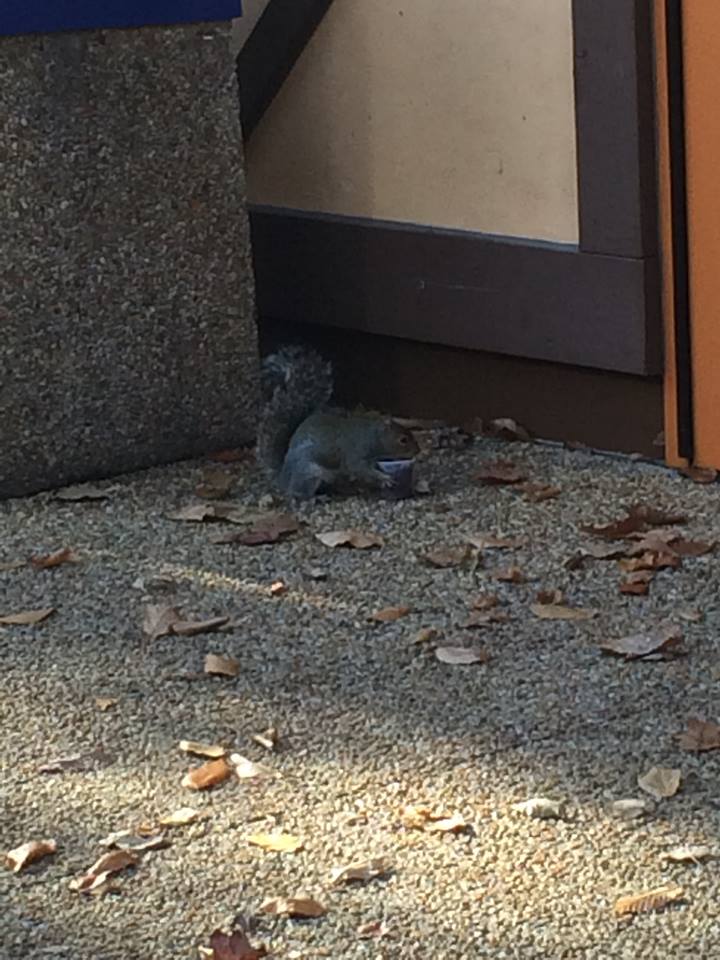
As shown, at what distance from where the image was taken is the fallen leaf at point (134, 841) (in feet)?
11.5

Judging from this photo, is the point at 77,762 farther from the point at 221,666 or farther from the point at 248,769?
the point at 221,666

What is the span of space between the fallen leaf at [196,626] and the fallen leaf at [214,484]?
118cm

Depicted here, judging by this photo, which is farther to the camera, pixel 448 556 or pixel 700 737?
pixel 448 556

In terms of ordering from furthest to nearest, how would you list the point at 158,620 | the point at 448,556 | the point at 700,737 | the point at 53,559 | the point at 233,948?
1. the point at 53,559
2. the point at 448,556
3. the point at 158,620
4. the point at 700,737
5. the point at 233,948

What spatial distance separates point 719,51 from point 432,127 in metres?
1.20

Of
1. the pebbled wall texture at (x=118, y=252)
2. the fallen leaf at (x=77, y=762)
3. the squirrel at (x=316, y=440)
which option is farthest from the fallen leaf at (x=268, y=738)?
the pebbled wall texture at (x=118, y=252)

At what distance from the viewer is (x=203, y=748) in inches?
155

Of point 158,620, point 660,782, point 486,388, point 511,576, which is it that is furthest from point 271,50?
point 660,782

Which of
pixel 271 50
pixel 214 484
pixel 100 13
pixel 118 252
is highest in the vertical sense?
pixel 100 13

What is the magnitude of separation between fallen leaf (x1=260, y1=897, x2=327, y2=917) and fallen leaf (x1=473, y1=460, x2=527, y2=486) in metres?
2.65

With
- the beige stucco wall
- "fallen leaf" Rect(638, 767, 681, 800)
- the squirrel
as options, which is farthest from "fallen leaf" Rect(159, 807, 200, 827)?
the beige stucco wall

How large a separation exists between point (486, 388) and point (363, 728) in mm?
2535

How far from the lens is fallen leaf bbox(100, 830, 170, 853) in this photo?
11.5ft

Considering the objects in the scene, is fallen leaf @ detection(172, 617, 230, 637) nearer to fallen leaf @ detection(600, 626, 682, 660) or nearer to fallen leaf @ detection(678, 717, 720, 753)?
fallen leaf @ detection(600, 626, 682, 660)
